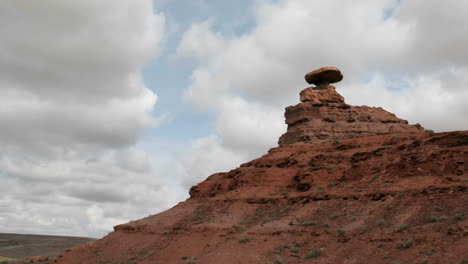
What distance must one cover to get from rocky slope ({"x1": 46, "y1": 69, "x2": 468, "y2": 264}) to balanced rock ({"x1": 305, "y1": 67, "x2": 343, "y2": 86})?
17.6 ft

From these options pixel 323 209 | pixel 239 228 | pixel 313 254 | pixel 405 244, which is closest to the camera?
pixel 405 244

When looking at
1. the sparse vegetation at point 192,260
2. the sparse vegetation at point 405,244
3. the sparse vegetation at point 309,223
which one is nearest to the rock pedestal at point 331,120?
the sparse vegetation at point 309,223

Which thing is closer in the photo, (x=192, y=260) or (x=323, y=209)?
(x=192, y=260)

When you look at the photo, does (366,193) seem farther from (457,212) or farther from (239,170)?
(239,170)

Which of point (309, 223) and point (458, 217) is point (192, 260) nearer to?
point (309, 223)

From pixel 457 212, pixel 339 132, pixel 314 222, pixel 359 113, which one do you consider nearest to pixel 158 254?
pixel 314 222

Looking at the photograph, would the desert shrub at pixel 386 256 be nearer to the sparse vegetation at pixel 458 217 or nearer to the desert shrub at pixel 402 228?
the desert shrub at pixel 402 228

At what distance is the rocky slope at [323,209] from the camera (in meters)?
16.5

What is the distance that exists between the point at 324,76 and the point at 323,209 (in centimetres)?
2117

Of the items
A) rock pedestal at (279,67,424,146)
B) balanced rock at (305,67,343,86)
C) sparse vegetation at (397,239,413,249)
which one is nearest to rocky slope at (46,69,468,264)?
sparse vegetation at (397,239,413,249)

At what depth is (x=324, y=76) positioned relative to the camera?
40.5 meters

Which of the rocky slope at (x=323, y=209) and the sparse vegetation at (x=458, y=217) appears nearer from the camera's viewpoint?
the sparse vegetation at (x=458, y=217)

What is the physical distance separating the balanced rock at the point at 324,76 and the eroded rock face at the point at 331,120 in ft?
6.48

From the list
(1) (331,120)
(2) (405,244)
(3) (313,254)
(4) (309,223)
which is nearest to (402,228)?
(2) (405,244)
